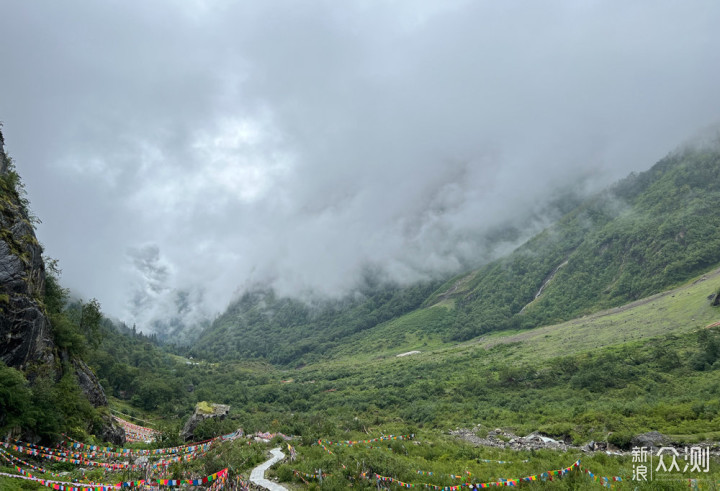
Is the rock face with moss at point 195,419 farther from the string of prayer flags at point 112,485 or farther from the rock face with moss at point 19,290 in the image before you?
the string of prayer flags at point 112,485

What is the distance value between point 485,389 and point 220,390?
8581cm

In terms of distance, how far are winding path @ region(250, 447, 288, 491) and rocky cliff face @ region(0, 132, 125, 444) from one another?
22.4m

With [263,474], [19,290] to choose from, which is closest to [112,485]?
[263,474]

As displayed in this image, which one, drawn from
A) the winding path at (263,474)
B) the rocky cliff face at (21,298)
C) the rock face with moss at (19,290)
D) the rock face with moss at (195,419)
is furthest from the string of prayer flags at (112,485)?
the rock face with moss at (195,419)

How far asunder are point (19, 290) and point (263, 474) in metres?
28.9

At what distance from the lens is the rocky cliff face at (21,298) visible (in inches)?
1275

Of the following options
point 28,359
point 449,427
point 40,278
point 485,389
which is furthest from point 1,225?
point 485,389

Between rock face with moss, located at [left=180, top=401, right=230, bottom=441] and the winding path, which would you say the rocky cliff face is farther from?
the winding path

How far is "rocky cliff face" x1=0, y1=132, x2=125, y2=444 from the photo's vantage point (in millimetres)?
32375

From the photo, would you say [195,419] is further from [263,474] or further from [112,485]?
[263,474]

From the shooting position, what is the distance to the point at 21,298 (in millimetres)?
34281

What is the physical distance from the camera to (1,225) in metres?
35.9

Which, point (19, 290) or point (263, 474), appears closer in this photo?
point (263, 474)

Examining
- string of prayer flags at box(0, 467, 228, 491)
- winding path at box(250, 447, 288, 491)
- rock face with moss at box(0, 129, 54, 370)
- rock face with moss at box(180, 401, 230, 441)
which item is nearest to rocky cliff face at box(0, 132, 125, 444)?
rock face with moss at box(0, 129, 54, 370)
